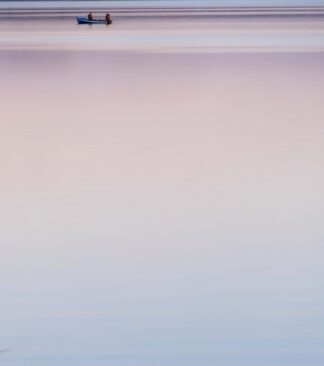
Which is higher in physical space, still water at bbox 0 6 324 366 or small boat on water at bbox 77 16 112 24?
small boat on water at bbox 77 16 112 24

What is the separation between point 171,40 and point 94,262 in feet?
23.7

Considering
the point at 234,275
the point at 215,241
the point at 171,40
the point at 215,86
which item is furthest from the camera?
the point at 171,40

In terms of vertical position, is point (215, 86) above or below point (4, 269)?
above

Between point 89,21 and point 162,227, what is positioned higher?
point 89,21

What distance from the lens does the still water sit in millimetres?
1459

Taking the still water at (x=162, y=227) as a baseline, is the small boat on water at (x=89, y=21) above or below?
above

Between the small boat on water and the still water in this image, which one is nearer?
the still water

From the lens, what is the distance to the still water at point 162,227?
1.46 m

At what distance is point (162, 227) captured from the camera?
211cm

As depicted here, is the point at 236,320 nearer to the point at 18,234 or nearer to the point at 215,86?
the point at 18,234

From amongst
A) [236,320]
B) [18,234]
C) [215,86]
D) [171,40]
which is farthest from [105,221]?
[171,40]

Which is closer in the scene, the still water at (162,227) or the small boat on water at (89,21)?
the still water at (162,227)

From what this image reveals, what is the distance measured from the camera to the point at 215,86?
5.05 metres

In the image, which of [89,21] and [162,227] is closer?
[162,227]
